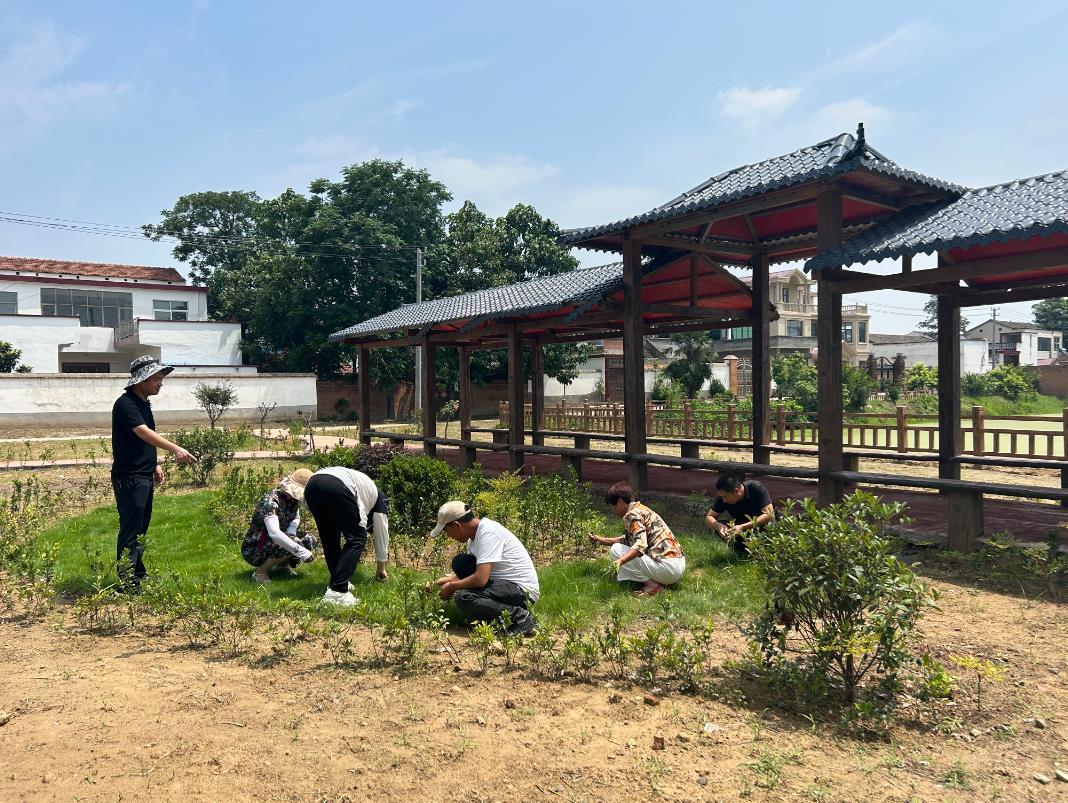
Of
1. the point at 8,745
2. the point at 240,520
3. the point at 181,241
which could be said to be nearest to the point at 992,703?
the point at 8,745

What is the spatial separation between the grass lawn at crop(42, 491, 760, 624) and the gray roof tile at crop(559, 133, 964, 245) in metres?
3.48

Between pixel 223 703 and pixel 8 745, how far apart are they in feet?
2.88

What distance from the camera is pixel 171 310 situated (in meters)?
33.8

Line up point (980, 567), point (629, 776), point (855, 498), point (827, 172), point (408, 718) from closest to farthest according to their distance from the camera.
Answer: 1. point (629, 776)
2. point (408, 718)
3. point (855, 498)
4. point (980, 567)
5. point (827, 172)

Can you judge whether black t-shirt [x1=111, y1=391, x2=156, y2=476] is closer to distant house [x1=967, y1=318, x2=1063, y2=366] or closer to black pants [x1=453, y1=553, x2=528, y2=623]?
black pants [x1=453, y1=553, x2=528, y2=623]

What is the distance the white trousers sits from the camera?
557 cm

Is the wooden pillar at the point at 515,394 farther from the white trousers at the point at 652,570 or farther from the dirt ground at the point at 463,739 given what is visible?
the dirt ground at the point at 463,739

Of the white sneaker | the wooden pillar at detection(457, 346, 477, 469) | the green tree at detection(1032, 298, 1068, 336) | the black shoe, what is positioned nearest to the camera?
the black shoe

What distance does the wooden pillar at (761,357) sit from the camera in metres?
10.9

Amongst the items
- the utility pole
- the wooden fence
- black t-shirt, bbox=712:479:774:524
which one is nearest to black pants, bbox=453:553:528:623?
black t-shirt, bbox=712:479:774:524

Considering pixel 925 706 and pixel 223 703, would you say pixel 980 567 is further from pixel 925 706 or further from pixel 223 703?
pixel 223 703

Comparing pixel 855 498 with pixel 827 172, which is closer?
pixel 855 498

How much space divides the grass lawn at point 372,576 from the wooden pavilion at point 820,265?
2.02 metres

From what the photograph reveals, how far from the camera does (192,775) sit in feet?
9.82
